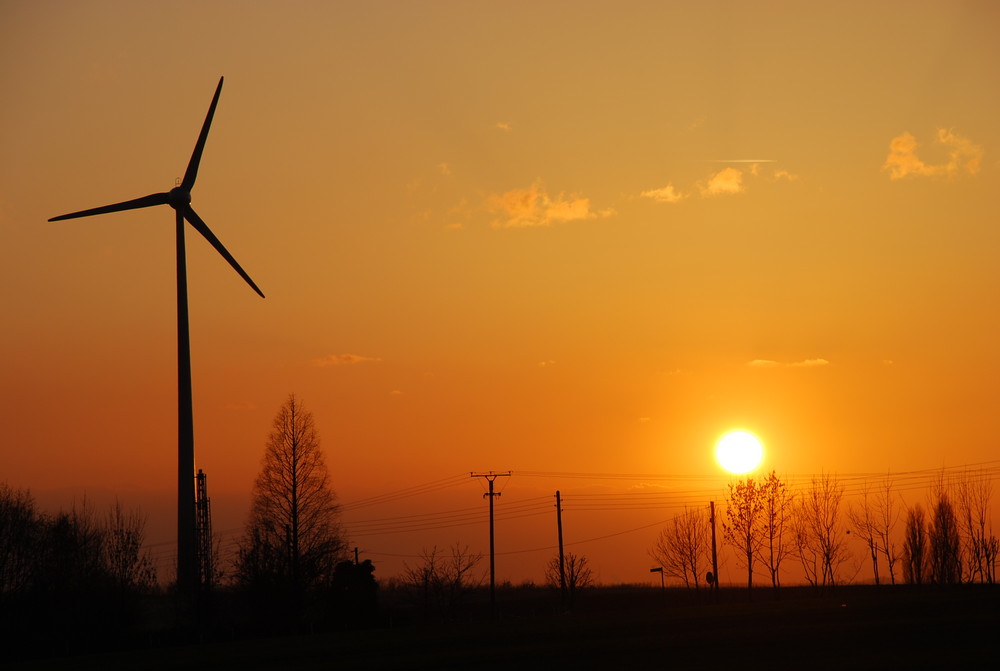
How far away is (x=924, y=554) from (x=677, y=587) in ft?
140

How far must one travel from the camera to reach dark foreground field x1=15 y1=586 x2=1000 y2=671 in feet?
154

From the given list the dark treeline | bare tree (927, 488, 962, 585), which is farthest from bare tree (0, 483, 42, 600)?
bare tree (927, 488, 962, 585)

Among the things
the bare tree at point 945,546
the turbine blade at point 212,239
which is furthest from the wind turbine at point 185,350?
the bare tree at point 945,546

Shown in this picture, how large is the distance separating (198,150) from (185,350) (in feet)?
55.4

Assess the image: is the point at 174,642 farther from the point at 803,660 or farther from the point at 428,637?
the point at 803,660

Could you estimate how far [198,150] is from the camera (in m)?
81.0

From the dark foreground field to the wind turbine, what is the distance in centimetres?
638

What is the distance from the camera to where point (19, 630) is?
7919 centimetres

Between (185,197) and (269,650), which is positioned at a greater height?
(185,197)

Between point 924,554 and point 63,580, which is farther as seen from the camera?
point 924,554

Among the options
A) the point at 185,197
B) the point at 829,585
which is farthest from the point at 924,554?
the point at 185,197

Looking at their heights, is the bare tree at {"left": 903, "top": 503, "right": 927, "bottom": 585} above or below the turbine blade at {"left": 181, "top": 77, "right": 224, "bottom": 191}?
below

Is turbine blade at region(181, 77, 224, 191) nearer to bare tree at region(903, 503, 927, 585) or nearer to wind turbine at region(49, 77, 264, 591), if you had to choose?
wind turbine at region(49, 77, 264, 591)

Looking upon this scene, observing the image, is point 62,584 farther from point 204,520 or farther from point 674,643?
point 674,643
